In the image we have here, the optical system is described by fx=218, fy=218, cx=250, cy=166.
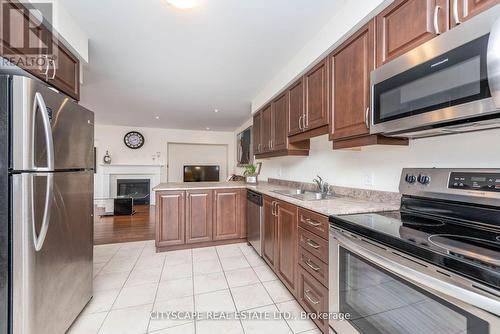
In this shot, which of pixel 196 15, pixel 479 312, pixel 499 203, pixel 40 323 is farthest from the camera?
pixel 196 15

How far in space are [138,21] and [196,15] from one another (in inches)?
19.5

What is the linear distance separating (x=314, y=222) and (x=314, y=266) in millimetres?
311

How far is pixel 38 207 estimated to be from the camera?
117cm

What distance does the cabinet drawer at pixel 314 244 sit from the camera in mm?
1431

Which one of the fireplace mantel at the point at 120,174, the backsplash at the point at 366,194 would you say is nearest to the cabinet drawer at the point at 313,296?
the backsplash at the point at 366,194

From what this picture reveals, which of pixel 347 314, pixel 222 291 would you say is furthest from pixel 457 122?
pixel 222 291

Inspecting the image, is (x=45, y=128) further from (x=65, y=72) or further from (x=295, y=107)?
(x=295, y=107)

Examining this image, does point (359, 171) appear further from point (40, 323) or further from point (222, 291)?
point (40, 323)

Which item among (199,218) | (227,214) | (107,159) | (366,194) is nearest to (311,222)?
(366,194)

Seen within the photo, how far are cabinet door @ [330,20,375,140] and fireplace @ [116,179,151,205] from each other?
Answer: 19.9 ft

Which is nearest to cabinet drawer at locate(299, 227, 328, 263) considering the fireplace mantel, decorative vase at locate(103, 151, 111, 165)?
the fireplace mantel

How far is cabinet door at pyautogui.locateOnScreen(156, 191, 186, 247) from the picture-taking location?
2.96m

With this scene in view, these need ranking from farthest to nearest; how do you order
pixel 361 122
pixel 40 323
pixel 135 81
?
1. pixel 135 81
2. pixel 361 122
3. pixel 40 323

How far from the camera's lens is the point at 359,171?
1.96m
